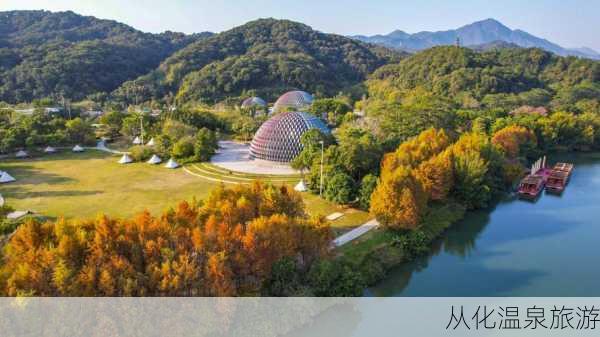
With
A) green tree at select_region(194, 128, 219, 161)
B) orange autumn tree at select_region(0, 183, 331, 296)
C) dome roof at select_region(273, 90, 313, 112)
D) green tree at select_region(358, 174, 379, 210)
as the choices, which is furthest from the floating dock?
dome roof at select_region(273, 90, 313, 112)

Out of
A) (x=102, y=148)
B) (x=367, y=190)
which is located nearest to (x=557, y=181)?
(x=367, y=190)

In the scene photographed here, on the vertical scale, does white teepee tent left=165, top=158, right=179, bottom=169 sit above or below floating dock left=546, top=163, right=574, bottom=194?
above

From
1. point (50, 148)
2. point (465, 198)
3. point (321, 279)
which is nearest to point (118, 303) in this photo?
point (321, 279)

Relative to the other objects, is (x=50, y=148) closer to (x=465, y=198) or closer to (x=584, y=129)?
Answer: (x=465, y=198)

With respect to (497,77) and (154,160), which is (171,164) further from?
(497,77)

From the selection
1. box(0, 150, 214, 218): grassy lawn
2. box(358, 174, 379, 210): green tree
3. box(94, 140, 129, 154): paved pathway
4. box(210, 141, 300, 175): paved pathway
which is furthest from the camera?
box(94, 140, 129, 154): paved pathway

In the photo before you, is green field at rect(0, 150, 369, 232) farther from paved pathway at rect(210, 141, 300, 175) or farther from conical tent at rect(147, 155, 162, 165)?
paved pathway at rect(210, 141, 300, 175)
